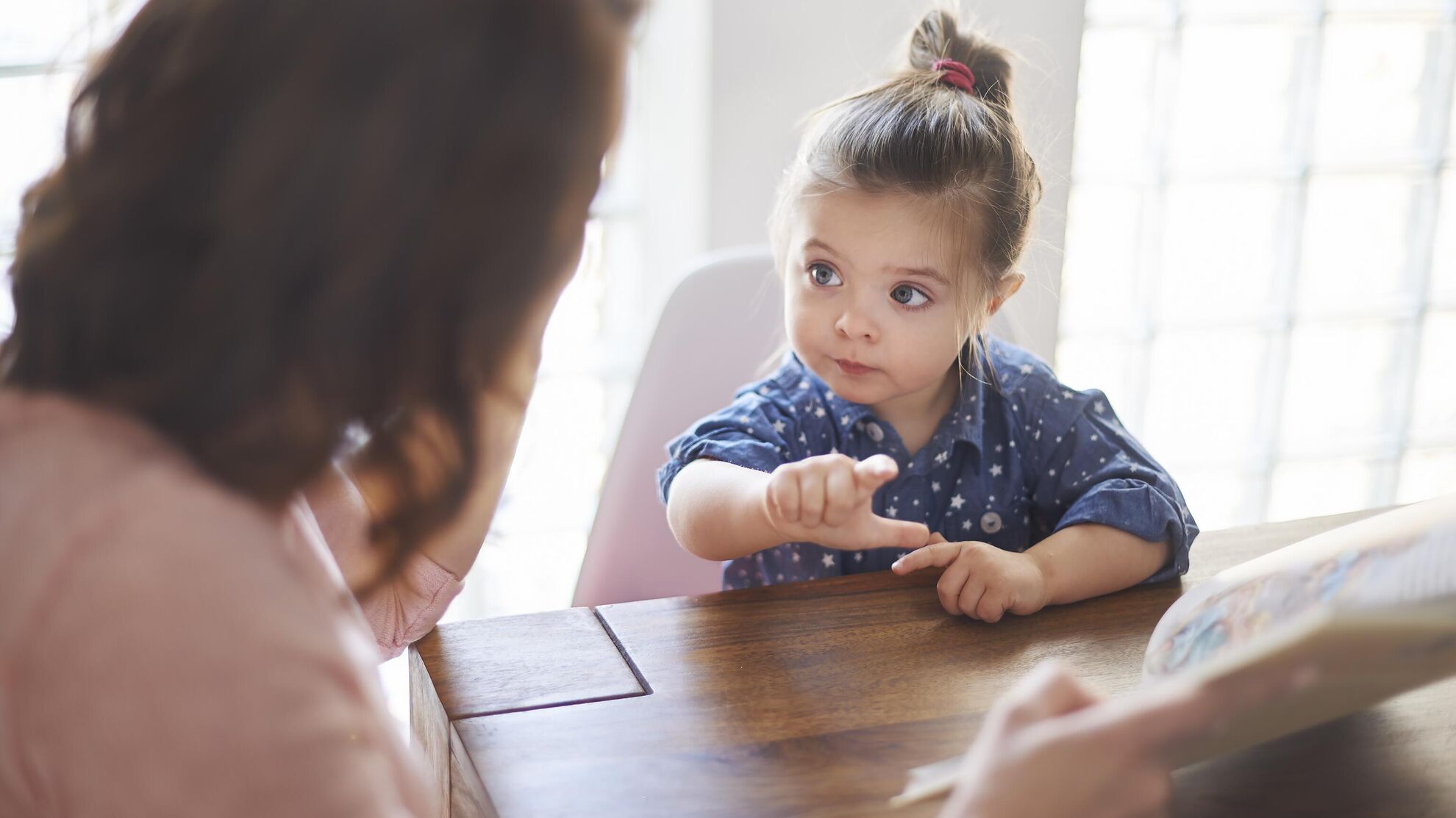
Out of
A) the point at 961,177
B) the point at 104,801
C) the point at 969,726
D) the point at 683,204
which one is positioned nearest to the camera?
the point at 104,801

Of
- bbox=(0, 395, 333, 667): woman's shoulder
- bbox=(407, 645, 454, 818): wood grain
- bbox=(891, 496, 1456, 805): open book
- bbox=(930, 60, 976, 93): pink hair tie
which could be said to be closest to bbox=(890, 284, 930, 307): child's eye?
bbox=(930, 60, 976, 93): pink hair tie

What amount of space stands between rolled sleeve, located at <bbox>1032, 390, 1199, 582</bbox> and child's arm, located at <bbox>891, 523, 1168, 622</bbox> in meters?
0.01

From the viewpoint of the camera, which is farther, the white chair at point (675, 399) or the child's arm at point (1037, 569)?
the white chair at point (675, 399)

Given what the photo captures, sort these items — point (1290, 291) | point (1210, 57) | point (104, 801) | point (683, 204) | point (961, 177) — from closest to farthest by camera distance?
point (104, 801) < point (961, 177) < point (683, 204) < point (1210, 57) < point (1290, 291)

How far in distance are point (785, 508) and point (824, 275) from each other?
342 mm

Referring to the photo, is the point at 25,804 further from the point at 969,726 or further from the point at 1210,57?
the point at 1210,57

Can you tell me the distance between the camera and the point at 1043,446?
1152 millimetres

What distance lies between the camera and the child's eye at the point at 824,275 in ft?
3.61

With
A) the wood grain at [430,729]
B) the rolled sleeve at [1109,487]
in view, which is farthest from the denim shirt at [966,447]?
the wood grain at [430,729]

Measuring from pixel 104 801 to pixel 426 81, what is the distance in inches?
11.9

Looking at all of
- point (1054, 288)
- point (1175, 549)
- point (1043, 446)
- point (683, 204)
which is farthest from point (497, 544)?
point (1175, 549)

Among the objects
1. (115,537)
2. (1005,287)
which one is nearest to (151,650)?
(115,537)

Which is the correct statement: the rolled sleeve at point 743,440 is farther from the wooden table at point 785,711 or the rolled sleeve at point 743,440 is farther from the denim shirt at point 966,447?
the wooden table at point 785,711

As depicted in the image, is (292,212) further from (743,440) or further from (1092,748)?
(743,440)
